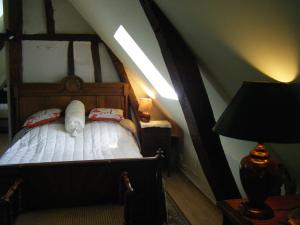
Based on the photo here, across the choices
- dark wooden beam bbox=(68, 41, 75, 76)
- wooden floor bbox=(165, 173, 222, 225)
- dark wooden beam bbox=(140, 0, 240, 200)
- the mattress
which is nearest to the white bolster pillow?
the mattress

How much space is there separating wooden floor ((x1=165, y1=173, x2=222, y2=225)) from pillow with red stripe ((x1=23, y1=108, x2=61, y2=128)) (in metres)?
1.74

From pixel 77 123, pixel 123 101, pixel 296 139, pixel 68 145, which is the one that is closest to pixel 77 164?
pixel 68 145

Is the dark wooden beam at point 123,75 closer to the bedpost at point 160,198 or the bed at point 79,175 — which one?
the bed at point 79,175

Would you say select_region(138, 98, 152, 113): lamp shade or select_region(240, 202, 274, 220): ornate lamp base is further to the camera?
select_region(138, 98, 152, 113): lamp shade

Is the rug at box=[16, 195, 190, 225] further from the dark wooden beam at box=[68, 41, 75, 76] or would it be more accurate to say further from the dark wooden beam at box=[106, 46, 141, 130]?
the dark wooden beam at box=[68, 41, 75, 76]

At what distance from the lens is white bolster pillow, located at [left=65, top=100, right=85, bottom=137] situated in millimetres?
3617

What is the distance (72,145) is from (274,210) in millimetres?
2397

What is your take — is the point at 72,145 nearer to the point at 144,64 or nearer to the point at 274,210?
the point at 144,64

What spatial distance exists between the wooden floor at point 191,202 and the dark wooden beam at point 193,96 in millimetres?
919

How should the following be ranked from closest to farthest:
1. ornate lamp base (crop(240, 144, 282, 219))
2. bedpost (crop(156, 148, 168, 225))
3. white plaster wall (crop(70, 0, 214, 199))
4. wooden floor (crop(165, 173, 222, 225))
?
1. ornate lamp base (crop(240, 144, 282, 219))
2. white plaster wall (crop(70, 0, 214, 199))
3. bedpost (crop(156, 148, 168, 225))
4. wooden floor (crop(165, 173, 222, 225))

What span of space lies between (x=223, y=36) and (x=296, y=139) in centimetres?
64

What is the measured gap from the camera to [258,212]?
1.36 metres

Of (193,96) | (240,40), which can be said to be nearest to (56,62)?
(193,96)

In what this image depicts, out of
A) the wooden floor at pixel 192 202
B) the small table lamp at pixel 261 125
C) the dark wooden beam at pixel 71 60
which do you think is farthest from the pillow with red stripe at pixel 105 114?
the small table lamp at pixel 261 125
